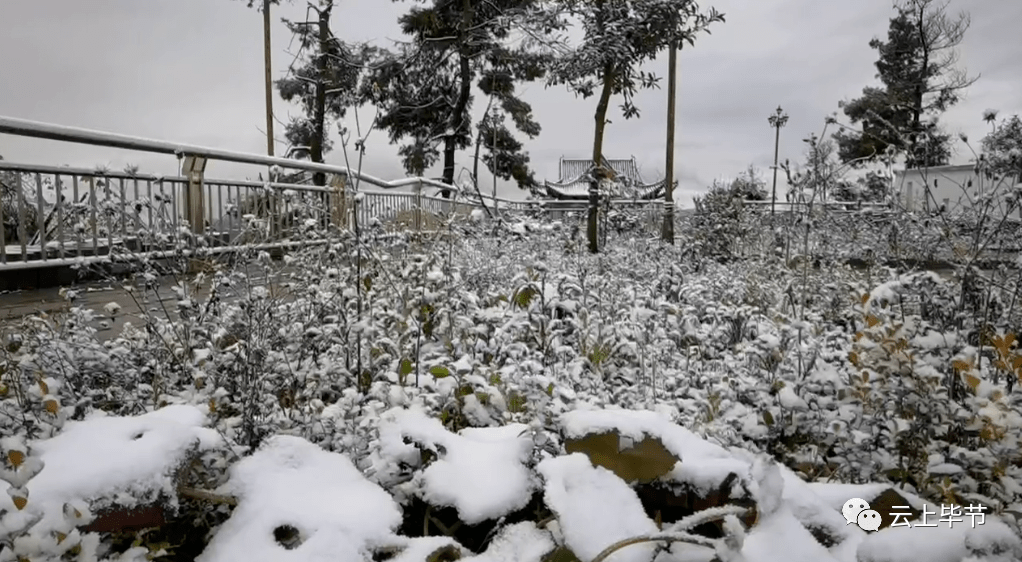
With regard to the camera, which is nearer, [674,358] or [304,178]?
[674,358]

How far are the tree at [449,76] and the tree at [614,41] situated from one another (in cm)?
628

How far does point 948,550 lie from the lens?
1.10 metres

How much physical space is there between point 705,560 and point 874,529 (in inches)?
17.1

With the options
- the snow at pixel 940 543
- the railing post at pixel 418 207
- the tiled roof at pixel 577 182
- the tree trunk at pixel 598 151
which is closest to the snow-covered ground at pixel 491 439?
the snow at pixel 940 543

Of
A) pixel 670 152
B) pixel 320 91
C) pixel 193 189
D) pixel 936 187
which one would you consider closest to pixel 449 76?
pixel 320 91

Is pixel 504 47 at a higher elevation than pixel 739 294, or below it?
higher

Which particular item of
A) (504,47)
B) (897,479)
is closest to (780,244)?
(897,479)

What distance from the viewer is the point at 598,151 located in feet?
42.0

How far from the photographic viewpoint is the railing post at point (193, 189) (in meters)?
6.86

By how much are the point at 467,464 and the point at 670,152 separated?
1633 centimetres

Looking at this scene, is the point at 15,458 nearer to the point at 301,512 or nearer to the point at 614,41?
the point at 301,512

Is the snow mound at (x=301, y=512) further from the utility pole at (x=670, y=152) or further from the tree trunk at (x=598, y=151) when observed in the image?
the utility pole at (x=670, y=152)

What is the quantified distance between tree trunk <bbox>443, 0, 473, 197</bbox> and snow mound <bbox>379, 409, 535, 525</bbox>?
1846cm

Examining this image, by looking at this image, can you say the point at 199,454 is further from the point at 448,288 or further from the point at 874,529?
the point at 448,288
